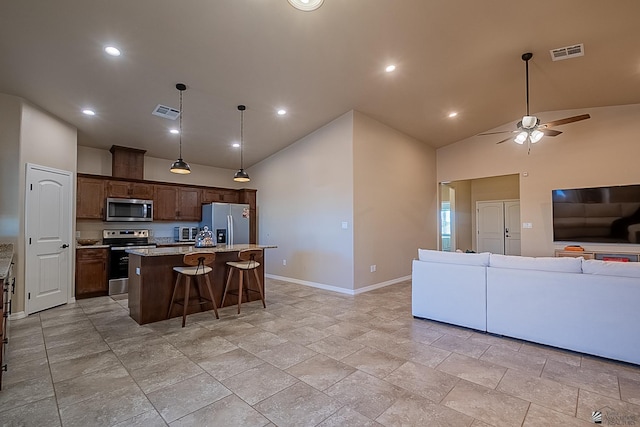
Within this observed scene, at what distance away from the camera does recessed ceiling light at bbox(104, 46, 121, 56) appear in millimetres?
3412

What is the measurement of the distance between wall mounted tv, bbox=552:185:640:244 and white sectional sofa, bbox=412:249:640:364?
12.6 feet

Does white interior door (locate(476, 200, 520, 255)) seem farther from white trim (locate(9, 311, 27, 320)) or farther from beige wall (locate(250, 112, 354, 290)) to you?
white trim (locate(9, 311, 27, 320))

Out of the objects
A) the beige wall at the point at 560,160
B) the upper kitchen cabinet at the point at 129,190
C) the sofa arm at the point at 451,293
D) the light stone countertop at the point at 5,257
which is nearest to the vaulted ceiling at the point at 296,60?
the beige wall at the point at 560,160

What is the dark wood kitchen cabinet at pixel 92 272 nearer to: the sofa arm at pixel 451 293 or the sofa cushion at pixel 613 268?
the sofa arm at pixel 451 293

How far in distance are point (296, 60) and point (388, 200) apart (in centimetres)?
345

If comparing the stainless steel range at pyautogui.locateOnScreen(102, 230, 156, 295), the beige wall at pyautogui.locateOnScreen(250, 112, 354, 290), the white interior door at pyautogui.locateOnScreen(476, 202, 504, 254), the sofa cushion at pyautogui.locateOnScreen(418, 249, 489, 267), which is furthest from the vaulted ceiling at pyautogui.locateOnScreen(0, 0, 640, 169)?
the white interior door at pyautogui.locateOnScreen(476, 202, 504, 254)

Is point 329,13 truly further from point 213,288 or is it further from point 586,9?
point 213,288

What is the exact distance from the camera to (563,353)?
300 cm

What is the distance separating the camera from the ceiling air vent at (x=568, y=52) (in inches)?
157

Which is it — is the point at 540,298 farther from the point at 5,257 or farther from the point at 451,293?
the point at 5,257

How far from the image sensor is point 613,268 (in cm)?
287

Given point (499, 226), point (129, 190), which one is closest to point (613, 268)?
point (499, 226)

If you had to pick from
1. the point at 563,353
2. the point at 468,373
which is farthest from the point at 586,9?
the point at 468,373

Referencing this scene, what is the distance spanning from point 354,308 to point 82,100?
4.96 m
